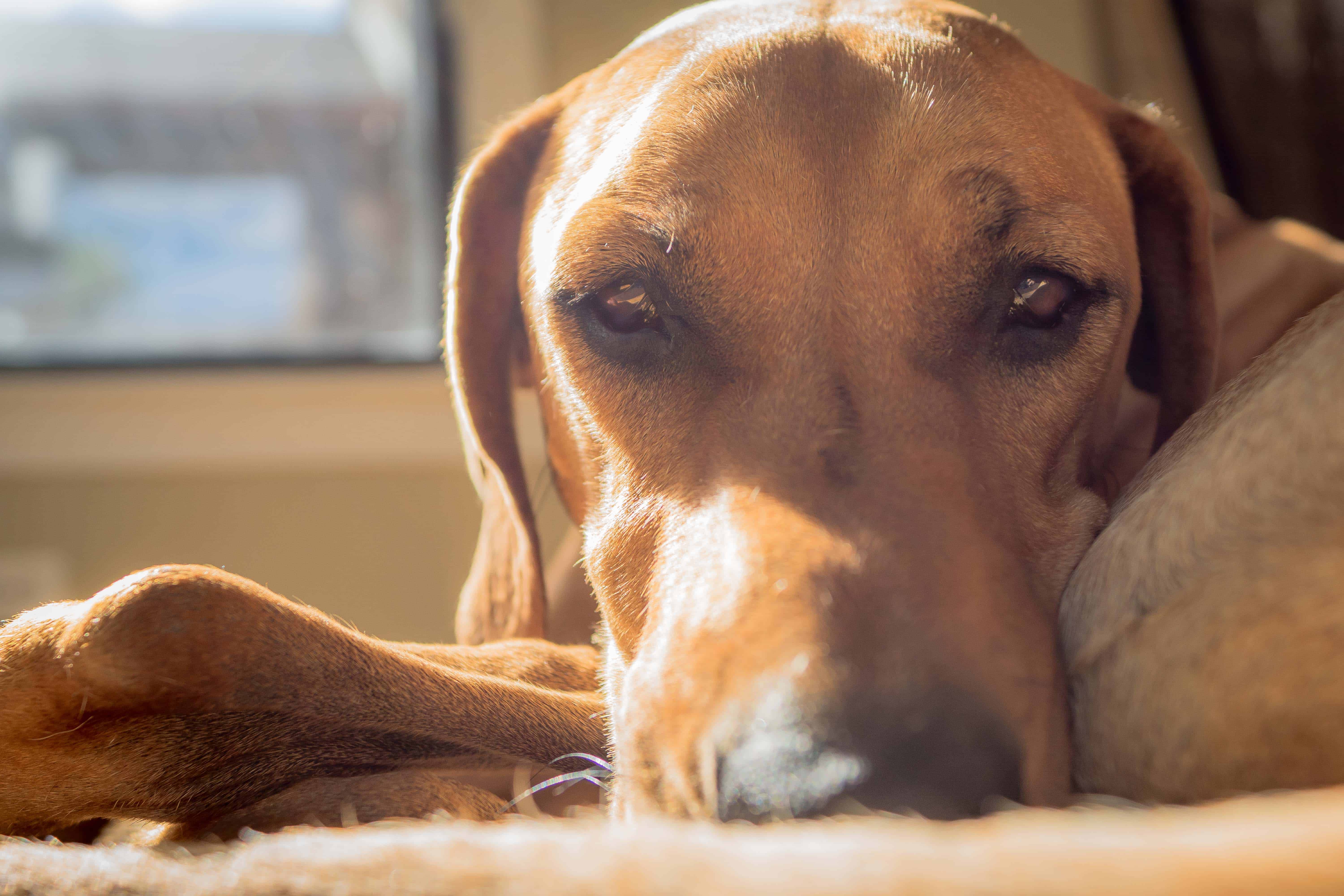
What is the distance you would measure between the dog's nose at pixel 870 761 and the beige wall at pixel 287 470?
2.40 meters

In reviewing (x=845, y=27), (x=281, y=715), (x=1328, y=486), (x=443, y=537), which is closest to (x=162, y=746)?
(x=281, y=715)

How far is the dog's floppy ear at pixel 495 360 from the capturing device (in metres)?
1.09

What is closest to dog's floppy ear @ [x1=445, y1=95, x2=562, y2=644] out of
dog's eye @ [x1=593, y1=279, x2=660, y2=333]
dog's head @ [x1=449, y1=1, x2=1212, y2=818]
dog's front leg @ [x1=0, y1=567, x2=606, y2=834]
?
dog's head @ [x1=449, y1=1, x2=1212, y2=818]

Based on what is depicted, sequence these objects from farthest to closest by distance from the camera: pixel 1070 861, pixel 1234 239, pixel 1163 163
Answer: pixel 1234 239 < pixel 1163 163 < pixel 1070 861

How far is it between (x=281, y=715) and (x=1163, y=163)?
115 centimetres

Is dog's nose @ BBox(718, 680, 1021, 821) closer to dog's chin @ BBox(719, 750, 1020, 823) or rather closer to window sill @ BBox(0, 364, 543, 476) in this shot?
dog's chin @ BBox(719, 750, 1020, 823)

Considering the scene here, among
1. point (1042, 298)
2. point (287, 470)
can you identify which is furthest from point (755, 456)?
point (287, 470)

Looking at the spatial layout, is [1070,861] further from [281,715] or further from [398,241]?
[398,241]

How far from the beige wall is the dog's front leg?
229 centimetres

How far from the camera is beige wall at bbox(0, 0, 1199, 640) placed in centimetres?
281

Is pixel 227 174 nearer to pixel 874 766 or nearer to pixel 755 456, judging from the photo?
pixel 755 456

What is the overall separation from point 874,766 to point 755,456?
1.07 feet

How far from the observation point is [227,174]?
323 centimetres

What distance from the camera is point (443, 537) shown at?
296 cm
